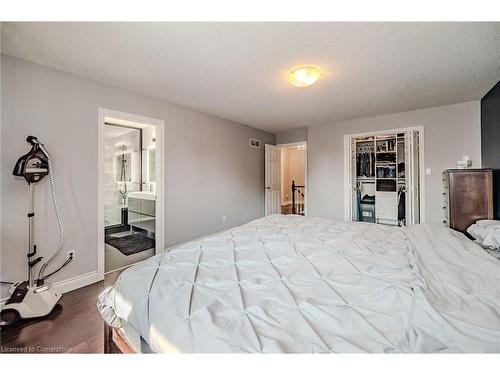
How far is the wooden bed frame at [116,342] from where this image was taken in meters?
1.13

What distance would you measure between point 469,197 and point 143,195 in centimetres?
511

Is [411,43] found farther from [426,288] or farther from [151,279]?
[151,279]

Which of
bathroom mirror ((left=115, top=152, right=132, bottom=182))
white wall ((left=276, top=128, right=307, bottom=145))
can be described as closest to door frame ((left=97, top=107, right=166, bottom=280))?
bathroom mirror ((left=115, top=152, right=132, bottom=182))

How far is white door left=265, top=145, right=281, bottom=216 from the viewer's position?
17.4 ft

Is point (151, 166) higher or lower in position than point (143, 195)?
higher

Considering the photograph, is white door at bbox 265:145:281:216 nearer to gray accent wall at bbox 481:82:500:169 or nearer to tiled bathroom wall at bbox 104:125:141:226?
tiled bathroom wall at bbox 104:125:141:226

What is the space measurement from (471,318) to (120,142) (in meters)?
5.78

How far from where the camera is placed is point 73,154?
8.01 feet

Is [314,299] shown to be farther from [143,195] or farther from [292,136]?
[292,136]

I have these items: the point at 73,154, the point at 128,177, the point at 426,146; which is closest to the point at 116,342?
the point at 73,154

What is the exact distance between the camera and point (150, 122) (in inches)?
124

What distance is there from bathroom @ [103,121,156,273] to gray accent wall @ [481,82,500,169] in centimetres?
546

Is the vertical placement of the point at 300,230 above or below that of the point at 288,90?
below

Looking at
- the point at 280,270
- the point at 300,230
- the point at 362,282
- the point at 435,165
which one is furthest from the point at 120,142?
the point at 435,165
